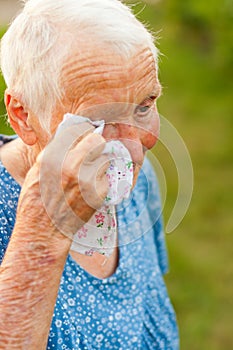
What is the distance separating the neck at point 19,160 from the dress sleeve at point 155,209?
1.78 ft

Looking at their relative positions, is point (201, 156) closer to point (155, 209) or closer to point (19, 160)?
point (155, 209)

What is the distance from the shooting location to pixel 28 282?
5.31 ft

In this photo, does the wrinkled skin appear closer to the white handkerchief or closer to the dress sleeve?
the white handkerchief

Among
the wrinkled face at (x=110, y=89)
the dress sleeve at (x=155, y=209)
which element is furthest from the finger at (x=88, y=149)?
the dress sleeve at (x=155, y=209)

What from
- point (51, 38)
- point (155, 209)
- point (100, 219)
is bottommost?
point (155, 209)

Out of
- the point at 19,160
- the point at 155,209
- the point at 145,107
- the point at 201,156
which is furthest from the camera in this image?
the point at 201,156

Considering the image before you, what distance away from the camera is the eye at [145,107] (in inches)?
70.6

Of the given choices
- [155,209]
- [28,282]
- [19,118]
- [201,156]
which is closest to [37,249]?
[28,282]

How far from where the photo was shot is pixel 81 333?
192 cm

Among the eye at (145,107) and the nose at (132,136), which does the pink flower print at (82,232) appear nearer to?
the nose at (132,136)

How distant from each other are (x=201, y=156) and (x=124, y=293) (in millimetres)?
4327

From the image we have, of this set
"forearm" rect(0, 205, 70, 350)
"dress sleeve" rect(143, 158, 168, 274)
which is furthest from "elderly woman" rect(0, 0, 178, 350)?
"dress sleeve" rect(143, 158, 168, 274)

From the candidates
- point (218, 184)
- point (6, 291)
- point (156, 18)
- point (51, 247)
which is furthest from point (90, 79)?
point (156, 18)

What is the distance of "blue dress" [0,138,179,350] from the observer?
1.88m
